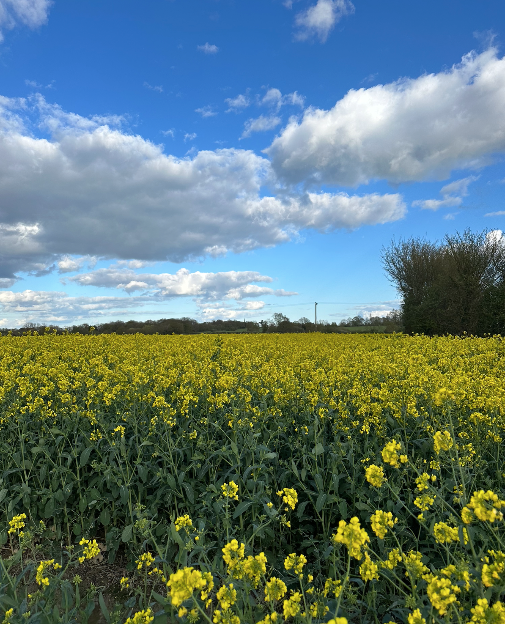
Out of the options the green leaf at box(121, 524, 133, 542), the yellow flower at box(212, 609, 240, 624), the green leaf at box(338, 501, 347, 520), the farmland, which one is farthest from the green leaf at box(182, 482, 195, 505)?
the yellow flower at box(212, 609, 240, 624)

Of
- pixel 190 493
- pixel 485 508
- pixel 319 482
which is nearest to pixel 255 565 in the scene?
pixel 485 508

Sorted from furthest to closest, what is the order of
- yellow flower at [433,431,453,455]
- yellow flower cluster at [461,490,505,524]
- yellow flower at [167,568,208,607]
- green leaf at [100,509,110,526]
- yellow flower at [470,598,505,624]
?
green leaf at [100,509,110,526] < yellow flower at [433,431,453,455] < yellow flower cluster at [461,490,505,524] < yellow flower at [470,598,505,624] < yellow flower at [167,568,208,607]

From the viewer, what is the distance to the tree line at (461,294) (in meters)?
25.2

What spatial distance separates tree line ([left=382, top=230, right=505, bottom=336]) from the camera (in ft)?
82.7

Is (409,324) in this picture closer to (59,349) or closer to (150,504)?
(59,349)

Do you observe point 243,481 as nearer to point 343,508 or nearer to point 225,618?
point 343,508

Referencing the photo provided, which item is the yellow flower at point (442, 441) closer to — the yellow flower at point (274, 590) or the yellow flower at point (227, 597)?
the yellow flower at point (274, 590)

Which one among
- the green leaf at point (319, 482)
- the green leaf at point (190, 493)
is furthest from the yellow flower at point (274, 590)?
the green leaf at point (190, 493)

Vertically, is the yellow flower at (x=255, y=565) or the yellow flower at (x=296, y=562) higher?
the yellow flower at (x=255, y=565)

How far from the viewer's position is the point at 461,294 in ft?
87.6

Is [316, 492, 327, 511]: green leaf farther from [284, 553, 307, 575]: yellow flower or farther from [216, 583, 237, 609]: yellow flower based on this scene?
[216, 583, 237, 609]: yellow flower

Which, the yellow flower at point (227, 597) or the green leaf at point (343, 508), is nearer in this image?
the yellow flower at point (227, 597)

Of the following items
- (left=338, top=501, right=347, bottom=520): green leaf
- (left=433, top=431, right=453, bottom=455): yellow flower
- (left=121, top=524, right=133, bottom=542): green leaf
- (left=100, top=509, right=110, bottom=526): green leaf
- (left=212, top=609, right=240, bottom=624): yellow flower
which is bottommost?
(left=100, top=509, right=110, bottom=526): green leaf

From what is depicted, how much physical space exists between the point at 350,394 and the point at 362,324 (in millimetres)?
34366
